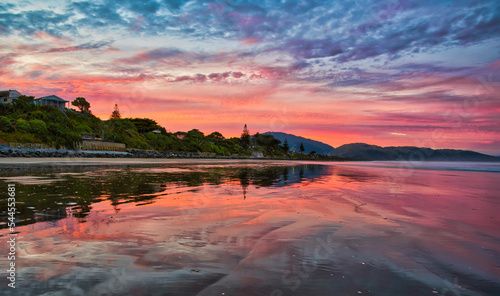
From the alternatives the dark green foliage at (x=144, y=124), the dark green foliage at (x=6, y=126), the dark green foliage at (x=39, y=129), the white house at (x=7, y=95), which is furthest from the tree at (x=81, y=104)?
the dark green foliage at (x=6, y=126)

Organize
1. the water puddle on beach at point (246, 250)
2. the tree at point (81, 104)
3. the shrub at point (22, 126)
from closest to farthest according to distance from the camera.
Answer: the water puddle on beach at point (246, 250), the shrub at point (22, 126), the tree at point (81, 104)

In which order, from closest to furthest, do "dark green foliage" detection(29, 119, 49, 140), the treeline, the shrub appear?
the shrub → the treeline → "dark green foliage" detection(29, 119, 49, 140)

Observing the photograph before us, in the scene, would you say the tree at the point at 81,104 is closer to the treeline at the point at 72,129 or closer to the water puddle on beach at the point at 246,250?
the treeline at the point at 72,129

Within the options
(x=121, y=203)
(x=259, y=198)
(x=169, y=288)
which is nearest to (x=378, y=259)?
(x=169, y=288)

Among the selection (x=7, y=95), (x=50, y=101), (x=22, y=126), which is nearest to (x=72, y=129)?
(x=22, y=126)

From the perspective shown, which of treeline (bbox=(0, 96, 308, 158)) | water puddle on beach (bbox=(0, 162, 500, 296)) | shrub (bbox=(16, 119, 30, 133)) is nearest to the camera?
water puddle on beach (bbox=(0, 162, 500, 296))

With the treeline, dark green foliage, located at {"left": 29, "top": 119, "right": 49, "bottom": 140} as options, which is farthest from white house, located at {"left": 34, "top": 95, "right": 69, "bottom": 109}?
dark green foliage, located at {"left": 29, "top": 119, "right": 49, "bottom": 140}

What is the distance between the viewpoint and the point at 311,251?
17.9ft

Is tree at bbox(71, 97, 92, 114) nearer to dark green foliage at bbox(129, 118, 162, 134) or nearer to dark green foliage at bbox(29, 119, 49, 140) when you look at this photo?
dark green foliage at bbox(129, 118, 162, 134)

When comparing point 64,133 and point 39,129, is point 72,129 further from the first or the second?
point 39,129

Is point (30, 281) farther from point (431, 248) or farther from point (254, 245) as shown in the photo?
point (431, 248)

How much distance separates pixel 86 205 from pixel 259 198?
6.83 metres

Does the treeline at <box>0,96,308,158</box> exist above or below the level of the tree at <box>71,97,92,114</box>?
below

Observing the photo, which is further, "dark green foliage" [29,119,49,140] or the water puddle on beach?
"dark green foliage" [29,119,49,140]
